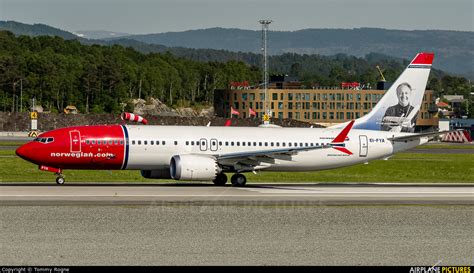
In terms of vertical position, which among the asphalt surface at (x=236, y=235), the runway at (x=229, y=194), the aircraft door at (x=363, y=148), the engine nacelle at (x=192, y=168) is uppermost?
the aircraft door at (x=363, y=148)

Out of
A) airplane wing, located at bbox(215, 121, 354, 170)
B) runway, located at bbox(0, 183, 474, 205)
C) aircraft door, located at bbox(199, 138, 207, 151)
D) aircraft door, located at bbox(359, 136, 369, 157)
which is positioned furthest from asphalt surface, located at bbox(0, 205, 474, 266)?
aircraft door, located at bbox(359, 136, 369, 157)

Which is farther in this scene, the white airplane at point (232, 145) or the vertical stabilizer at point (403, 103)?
the vertical stabilizer at point (403, 103)

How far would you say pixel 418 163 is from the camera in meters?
79.1

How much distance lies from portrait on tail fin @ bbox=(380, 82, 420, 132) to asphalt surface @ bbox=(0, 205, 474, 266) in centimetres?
1691

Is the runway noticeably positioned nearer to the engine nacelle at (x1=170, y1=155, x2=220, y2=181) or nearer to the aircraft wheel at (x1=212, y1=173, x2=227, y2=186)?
the aircraft wheel at (x1=212, y1=173, x2=227, y2=186)

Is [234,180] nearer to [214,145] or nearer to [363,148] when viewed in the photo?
[214,145]

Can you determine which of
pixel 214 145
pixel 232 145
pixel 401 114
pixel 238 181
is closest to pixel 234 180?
pixel 238 181

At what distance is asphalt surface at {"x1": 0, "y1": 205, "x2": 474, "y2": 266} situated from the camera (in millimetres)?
26188

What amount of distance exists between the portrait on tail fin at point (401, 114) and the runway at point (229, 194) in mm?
4813

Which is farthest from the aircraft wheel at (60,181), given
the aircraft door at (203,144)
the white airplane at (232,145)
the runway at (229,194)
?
the aircraft door at (203,144)

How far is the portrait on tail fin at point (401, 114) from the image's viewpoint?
57562 millimetres

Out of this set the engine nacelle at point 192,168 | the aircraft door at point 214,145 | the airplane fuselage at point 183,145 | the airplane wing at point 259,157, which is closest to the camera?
the engine nacelle at point 192,168

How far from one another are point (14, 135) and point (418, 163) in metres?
83.8

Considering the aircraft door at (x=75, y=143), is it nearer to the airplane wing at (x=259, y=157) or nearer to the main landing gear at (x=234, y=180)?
the airplane wing at (x=259, y=157)
